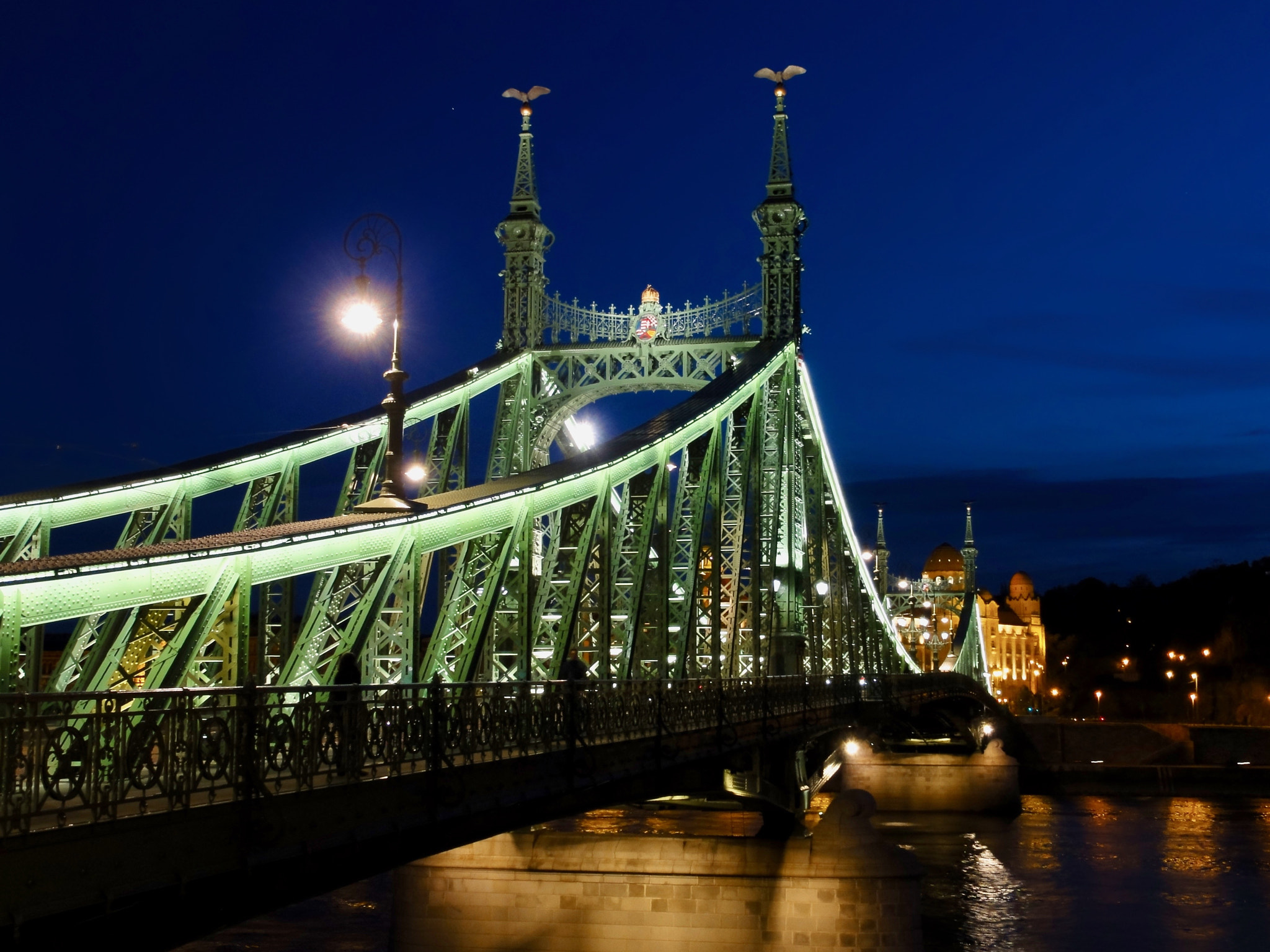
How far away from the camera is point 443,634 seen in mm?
18906

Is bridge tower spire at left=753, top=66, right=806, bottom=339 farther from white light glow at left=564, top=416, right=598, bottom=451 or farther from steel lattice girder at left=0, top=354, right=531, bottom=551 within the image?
steel lattice girder at left=0, top=354, right=531, bottom=551

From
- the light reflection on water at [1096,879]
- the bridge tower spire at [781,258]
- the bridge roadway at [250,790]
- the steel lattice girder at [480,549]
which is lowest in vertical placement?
the light reflection on water at [1096,879]

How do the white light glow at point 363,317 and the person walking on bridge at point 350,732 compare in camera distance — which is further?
the white light glow at point 363,317

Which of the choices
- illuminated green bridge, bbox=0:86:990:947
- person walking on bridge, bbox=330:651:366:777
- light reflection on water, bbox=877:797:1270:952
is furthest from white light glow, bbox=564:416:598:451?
person walking on bridge, bbox=330:651:366:777

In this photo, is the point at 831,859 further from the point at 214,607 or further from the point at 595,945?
the point at 214,607

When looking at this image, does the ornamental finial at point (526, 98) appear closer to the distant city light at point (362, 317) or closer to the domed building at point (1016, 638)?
the distant city light at point (362, 317)

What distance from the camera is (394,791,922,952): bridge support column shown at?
25.3 meters

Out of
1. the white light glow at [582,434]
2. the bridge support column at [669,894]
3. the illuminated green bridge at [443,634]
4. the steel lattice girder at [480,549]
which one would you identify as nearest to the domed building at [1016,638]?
the illuminated green bridge at [443,634]

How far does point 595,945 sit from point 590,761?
11.9 m

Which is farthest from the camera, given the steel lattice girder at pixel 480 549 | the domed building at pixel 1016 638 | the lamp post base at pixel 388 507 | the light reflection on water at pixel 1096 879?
the domed building at pixel 1016 638

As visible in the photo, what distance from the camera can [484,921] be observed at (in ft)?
85.0

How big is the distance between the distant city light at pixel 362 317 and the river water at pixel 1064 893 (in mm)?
16564

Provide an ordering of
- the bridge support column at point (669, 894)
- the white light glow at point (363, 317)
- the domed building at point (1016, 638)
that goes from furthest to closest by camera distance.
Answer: the domed building at point (1016, 638), the bridge support column at point (669, 894), the white light glow at point (363, 317)

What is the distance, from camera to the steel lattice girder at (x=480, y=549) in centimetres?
1172
